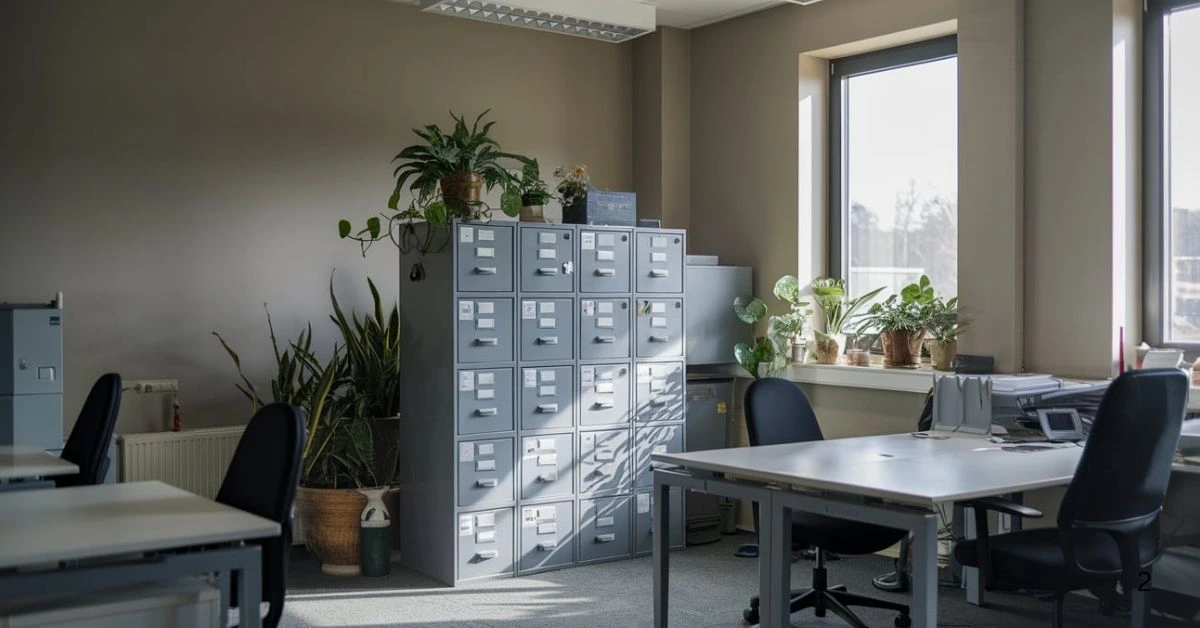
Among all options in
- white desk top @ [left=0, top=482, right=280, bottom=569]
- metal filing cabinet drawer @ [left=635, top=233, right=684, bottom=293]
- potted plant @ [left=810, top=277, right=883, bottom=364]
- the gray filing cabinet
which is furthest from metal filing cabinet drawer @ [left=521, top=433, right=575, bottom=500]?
white desk top @ [left=0, top=482, right=280, bottom=569]

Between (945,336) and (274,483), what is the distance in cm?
360

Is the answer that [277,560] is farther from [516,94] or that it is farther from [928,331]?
[516,94]

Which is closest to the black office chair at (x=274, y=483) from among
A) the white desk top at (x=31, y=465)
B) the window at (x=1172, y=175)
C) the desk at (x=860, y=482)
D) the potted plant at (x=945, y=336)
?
the white desk top at (x=31, y=465)

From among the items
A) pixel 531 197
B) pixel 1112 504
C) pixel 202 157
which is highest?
pixel 202 157

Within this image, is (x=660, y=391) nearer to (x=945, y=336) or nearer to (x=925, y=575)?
(x=945, y=336)

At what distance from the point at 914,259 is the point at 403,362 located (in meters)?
2.73

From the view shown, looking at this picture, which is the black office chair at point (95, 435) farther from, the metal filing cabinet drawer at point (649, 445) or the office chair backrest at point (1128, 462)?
the office chair backrest at point (1128, 462)

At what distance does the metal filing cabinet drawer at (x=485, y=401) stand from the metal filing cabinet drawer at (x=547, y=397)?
0.30 feet

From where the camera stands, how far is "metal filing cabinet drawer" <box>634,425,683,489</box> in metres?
5.84

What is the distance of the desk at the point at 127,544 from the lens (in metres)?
2.51

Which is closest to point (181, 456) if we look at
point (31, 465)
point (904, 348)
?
point (31, 465)

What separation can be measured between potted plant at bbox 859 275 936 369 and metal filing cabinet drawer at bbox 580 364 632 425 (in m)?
1.35

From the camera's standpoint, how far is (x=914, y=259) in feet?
19.7

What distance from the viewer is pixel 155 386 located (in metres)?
5.46
